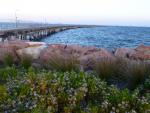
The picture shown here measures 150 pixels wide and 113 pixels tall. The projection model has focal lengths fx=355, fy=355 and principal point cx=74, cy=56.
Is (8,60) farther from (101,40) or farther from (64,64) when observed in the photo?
(101,40)

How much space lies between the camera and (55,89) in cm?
589

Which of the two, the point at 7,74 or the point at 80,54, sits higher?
the point at 7,74

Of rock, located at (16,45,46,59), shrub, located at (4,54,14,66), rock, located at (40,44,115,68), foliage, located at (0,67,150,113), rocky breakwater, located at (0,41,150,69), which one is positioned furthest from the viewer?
rock, located at (16,45,46,59)

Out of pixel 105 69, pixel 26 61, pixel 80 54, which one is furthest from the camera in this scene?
pixel 80 54

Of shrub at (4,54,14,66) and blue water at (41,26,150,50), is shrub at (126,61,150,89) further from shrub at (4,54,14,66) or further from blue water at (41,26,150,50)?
blue water at (41,26,150,50)

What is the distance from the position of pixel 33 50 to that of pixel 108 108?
8.35 meters

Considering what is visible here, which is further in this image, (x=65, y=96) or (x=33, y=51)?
(x=33, y=51)

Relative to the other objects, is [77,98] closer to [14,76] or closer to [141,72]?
[14,76]

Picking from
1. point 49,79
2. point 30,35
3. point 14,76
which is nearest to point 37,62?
point 14,76

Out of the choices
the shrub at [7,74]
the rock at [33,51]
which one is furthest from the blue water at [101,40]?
the shrub at [7,74]

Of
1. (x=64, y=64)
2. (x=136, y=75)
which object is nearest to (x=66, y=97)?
(x=136, y=75)

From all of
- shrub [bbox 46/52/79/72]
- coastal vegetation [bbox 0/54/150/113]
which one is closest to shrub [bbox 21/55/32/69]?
shrub [bbox 46/52/79/72]

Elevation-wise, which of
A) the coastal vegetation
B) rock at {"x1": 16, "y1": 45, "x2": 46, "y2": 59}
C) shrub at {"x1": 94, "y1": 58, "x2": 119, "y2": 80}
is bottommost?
rock at {"x1": 16, "y1": 45, "x2": 46, "y2": 59}

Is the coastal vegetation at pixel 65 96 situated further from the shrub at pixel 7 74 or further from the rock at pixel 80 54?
the rock at pixel 80 54
